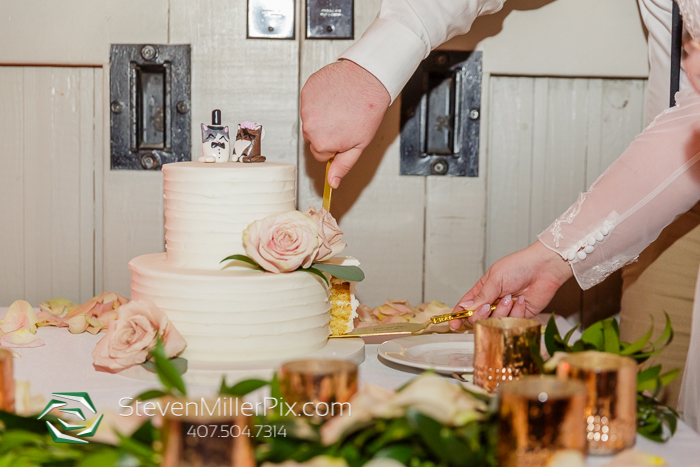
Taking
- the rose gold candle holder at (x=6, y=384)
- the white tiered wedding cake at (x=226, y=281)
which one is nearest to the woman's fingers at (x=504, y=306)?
the white tiered wedding cake at (x=226, y=281)

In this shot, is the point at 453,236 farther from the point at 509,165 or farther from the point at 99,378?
the point at 99,378

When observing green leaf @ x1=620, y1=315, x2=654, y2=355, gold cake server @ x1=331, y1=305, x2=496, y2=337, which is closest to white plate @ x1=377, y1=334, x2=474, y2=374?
gold cake server @ x1=331, y1=305, x2=496, y2=337

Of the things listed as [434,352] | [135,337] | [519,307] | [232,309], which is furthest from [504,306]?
[135,337]

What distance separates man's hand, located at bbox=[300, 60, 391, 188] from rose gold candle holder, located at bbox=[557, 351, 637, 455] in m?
0.71

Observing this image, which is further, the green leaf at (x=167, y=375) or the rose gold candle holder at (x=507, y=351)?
the rose gold candle holder at (x=507, y=351)

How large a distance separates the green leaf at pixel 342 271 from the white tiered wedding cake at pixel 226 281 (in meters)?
0.02

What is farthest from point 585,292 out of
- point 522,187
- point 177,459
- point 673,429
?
point 177,459

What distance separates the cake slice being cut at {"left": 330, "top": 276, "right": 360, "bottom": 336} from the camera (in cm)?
113

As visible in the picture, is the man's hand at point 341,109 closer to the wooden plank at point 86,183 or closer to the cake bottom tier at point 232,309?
the cake bottom tier at point 232,309

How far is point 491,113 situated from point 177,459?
4.24 ft

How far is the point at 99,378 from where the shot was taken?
912mm

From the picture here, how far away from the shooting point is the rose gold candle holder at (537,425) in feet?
1.68

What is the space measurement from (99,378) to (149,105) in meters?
0.83

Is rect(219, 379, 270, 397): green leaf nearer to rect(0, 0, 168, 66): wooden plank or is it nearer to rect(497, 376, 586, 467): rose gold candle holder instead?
rect(497, 376, 586, 467): rose gold candle holder
